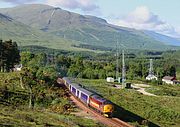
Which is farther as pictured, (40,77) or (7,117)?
(40,77)

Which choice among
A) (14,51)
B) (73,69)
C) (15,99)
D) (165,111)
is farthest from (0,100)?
(73,69)

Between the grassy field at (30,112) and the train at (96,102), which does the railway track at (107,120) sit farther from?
the grassy field at (30,112)

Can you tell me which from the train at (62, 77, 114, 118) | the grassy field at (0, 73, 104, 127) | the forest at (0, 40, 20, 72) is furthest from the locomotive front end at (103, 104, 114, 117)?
the forest at (0, 40, 20, 72)

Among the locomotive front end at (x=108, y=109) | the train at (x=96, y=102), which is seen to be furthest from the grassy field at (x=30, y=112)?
the locomotive front end at (x=108, y=109)

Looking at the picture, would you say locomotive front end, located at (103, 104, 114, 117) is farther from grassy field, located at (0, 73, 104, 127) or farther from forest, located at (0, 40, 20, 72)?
forest, located at (0, 40, 20, 72)

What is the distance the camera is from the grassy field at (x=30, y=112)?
150 feet

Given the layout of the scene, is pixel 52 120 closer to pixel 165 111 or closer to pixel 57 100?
pixel 57 100

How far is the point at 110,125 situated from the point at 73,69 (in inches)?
4709

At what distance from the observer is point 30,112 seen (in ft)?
183

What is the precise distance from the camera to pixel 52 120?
50156 mm

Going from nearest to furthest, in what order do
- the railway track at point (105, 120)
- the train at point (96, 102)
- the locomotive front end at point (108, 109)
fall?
the railway track at point (105, 120), the locomotive front end at point (108, 109), the train at point (96, 102)

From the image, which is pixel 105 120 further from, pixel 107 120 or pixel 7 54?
pixel 7 54

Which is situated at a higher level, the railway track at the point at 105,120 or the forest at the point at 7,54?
the forest at the point at 7,54

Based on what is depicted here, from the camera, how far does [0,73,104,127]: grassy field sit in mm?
45844
